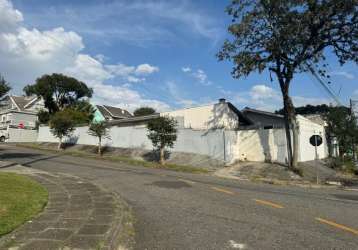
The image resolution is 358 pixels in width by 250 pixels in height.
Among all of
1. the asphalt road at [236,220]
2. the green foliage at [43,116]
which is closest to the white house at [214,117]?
the asphalt road at [236,220]

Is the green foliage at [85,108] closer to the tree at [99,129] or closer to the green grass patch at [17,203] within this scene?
the tree at [99,129]

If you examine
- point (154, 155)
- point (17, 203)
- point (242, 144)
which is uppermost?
point (242, 144)

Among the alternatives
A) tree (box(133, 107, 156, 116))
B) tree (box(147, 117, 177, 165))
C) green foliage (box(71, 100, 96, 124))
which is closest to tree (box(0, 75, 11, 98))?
tree (box(147, 117, 177, 165))

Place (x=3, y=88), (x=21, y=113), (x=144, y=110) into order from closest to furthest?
1. (x=3, y=88)
2. (x=21, y=113)
3. (x=144, y=110)

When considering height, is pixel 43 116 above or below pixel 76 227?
above

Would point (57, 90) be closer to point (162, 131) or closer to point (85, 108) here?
point (85, 108)

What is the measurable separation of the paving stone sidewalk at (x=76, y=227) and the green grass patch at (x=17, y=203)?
19 cm

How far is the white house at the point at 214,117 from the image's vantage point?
34250mm

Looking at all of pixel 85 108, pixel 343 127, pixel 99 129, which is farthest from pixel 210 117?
pixel 85 108

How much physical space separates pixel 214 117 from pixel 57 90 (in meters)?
42.1

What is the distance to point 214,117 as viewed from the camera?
Result: 35750 mm

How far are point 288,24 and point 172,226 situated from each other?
1693 cm

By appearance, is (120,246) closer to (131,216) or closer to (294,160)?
(131,216)

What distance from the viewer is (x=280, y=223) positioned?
24.3 ft
